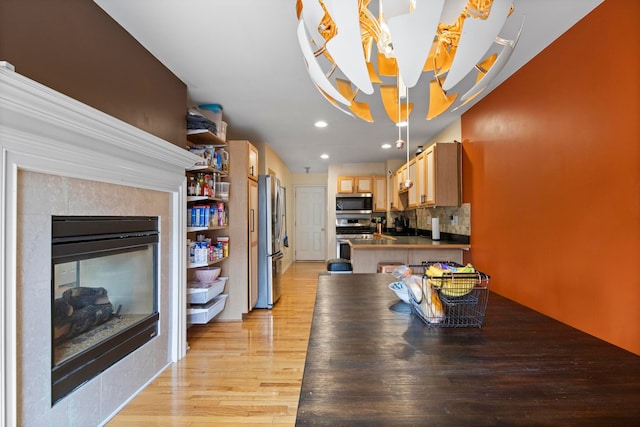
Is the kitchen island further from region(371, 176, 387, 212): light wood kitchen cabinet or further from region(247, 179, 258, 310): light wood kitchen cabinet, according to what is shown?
region(371, 176, 387, 212): light wood kitchen cabinet

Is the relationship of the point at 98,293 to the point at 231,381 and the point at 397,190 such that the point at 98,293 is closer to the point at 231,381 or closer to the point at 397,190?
the point at 231,381

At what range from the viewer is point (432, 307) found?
1093mm

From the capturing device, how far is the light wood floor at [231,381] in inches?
69.9

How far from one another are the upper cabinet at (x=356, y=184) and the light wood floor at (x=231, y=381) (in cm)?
330

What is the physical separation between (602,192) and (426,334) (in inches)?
55.2

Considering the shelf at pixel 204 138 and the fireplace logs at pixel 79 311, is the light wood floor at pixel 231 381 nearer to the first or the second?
the fireplace logs at pixel 79 311

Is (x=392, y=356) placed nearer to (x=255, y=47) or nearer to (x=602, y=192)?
(x=602, y=192)

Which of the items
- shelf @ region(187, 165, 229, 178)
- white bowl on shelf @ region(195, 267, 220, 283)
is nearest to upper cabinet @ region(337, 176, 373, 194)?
shelf @ region(187, 165, 229, 178)

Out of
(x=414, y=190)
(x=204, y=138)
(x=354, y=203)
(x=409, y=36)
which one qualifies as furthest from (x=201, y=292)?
(x=354, y=203)

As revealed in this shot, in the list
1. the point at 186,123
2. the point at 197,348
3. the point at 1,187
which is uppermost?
the point at 186,123

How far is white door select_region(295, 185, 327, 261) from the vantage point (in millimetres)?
7910

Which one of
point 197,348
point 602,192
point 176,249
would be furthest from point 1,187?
point 602,192

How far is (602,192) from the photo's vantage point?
1.65m

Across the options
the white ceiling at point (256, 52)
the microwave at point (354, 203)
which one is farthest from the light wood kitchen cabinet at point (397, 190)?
the white ceiling at point (256, 52)
